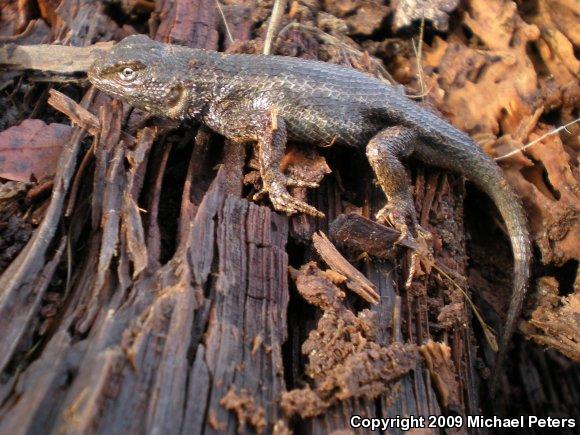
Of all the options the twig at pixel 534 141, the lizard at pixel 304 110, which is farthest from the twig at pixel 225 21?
the twig at pixel 534 141

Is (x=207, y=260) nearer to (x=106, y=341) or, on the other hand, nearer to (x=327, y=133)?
(x=106, y=341)

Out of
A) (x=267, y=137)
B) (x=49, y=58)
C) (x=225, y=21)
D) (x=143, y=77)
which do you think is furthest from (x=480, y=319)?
(x=49, y=58)

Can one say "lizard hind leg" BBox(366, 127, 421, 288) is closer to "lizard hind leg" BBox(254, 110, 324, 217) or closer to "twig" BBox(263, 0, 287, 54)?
"lizard hind leg" BBox(254, 110, 324, 217)

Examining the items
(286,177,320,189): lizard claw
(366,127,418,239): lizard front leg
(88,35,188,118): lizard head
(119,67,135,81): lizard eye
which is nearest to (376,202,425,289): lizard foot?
(366,127,418,239): lizard front leg

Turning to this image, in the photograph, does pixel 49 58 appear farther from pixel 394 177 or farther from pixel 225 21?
pixel 394 177

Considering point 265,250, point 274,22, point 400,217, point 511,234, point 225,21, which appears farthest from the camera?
point 225,21

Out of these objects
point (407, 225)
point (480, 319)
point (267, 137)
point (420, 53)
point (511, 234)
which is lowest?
point (480, 319)

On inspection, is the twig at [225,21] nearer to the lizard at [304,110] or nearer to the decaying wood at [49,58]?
the lizard at [304,110]

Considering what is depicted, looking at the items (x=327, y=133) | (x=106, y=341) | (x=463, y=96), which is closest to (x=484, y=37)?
(x=463, y=96)
